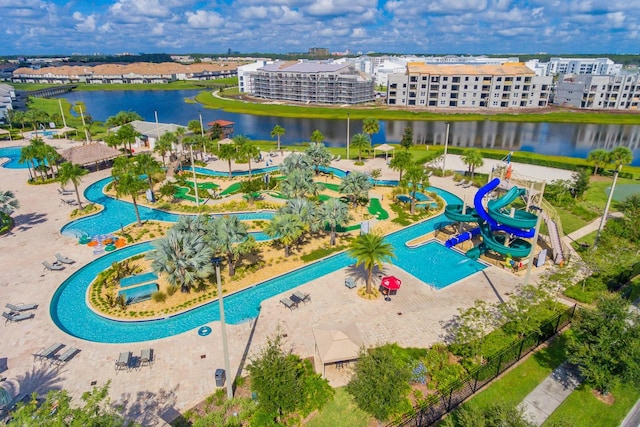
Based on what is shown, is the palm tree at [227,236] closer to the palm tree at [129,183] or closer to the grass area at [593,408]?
the palm tree at [129,183]

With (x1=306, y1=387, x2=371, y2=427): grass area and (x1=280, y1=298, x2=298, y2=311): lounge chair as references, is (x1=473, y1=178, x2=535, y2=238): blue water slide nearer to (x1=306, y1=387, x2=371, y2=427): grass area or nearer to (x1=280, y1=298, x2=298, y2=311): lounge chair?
(x1=280, y1=298, x2=298, y2=311): lounge chair

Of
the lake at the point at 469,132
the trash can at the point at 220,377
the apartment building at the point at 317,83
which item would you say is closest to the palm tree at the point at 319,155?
the lake at the point at 469,132

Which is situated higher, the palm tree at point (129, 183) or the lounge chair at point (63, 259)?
the palm tree at point (129, 183)

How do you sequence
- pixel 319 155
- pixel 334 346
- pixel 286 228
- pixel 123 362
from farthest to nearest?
pixel 319 155
pixel 286 228
pixel 123 362
pixel 334 346

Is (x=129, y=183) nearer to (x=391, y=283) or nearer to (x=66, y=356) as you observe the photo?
(x=66, y=356)

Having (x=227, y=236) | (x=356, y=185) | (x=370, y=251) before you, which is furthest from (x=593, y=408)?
(x=356, y=185)

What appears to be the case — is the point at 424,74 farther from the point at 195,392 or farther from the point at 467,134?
the point at 195,392

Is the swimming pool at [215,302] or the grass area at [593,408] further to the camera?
the swimming pool at [215,302]
